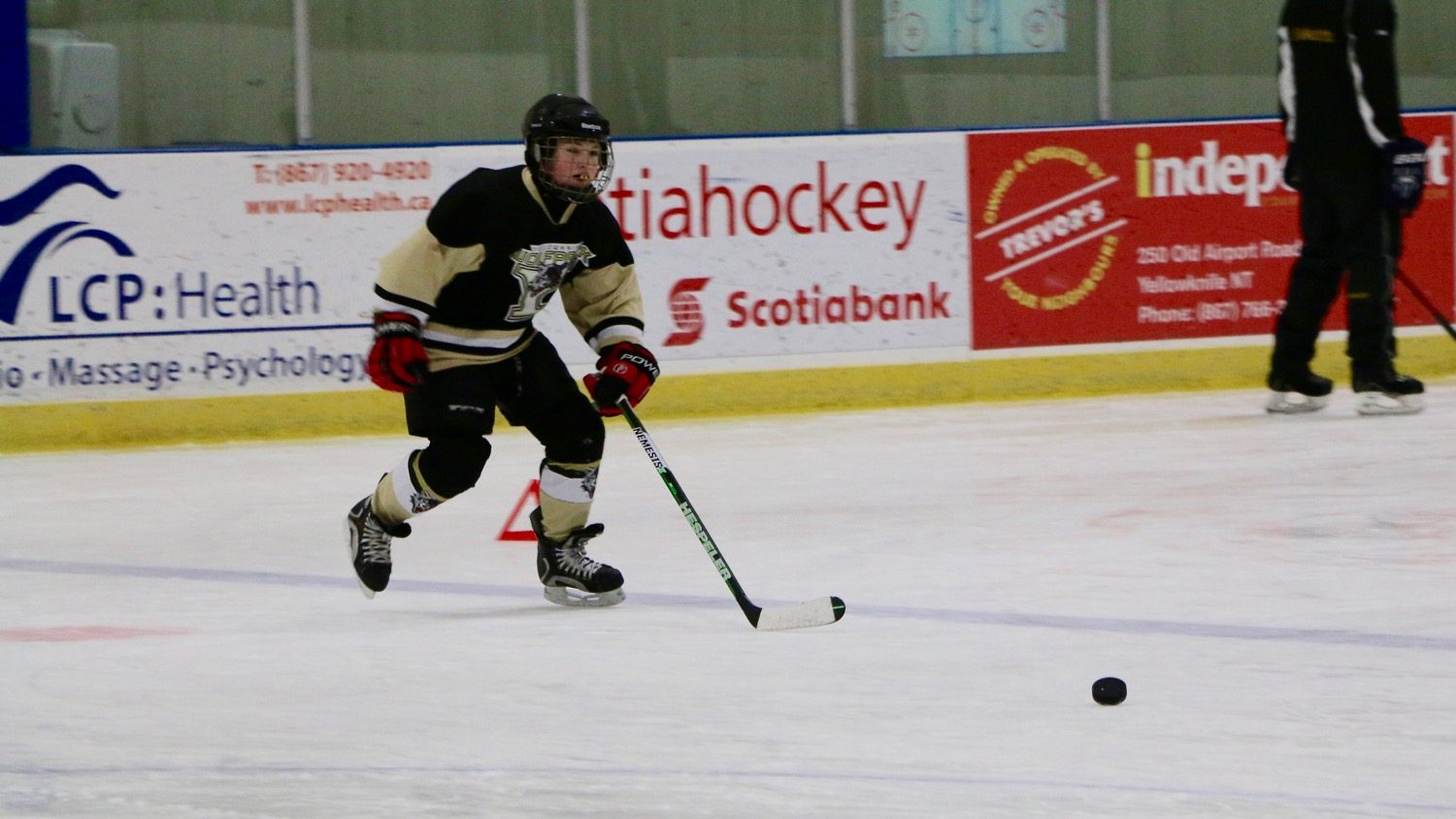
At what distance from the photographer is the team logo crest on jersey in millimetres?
4387

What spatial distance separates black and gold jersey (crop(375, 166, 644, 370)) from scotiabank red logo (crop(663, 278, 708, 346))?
348 centimetres

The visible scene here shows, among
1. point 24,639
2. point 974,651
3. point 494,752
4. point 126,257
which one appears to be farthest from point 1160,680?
point 126,257

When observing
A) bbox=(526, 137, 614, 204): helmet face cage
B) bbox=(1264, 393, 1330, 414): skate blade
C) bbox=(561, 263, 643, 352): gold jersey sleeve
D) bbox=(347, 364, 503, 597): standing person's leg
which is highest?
bbox=(526, 137, 614, 204): helmet face cage

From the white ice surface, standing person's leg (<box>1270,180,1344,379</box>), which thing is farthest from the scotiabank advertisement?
the white ice surface

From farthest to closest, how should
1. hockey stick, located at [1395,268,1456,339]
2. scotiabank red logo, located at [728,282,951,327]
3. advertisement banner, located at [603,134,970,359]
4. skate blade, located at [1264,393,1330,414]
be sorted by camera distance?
scotiabank red logo, located at [728,282,951,327] < advertisement banner, located at [603,134,970,359] < hockey stick, located at [1395,268,1456,339] < skate blade, located at [1264,393,1330,414]

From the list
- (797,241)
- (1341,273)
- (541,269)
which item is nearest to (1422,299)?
(1341,273)

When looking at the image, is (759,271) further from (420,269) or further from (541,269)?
(420,269)

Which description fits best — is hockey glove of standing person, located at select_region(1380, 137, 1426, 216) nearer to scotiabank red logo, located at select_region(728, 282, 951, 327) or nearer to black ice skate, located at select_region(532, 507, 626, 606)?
scotiabank red logo, located at select_region(728, 282, 951, 327)

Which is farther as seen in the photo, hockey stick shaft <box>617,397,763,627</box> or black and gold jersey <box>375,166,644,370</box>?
black and gold jersey <box>375,166,644,370</box>

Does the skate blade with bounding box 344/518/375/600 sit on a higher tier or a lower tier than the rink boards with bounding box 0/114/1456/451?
lower

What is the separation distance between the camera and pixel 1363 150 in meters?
7.48

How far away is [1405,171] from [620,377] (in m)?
3.91

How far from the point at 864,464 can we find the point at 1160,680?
10.4 ft

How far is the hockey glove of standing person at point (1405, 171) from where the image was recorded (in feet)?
24.2
